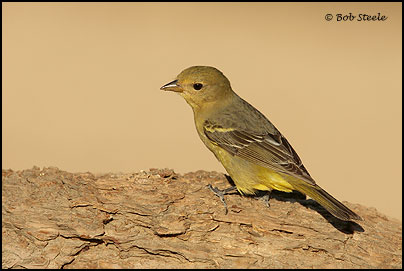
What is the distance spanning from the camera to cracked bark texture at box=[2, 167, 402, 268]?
200 inches

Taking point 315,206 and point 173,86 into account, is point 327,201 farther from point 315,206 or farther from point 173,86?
point 173,86

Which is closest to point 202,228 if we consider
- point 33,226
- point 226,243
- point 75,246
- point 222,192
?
point 226,243

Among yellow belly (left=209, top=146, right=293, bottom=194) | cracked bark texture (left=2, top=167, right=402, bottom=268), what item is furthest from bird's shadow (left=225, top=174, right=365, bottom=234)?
yellow belly (left=209, top=146, right=293, bottom=194)

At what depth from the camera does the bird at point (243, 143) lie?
19.8ft

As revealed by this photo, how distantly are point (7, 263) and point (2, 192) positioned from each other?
0.63 meters

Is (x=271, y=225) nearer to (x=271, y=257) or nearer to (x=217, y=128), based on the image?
(x=271, y=257)

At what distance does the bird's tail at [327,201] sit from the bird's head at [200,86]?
172 centimetres

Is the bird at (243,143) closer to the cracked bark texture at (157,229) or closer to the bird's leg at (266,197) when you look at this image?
the bird's leg at (266,197)

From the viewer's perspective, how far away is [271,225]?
5.62 meters

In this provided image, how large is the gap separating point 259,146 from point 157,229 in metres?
1.83

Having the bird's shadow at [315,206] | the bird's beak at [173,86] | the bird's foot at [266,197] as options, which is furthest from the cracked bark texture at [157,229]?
the bird's beak at [173,86]

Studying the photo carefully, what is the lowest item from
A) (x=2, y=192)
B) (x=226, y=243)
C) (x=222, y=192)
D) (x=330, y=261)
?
(x=330, y=261)

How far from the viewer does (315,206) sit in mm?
6160

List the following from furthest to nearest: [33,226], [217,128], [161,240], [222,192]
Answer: [217,128] → [222,192] → [161,240] → [33,226]
